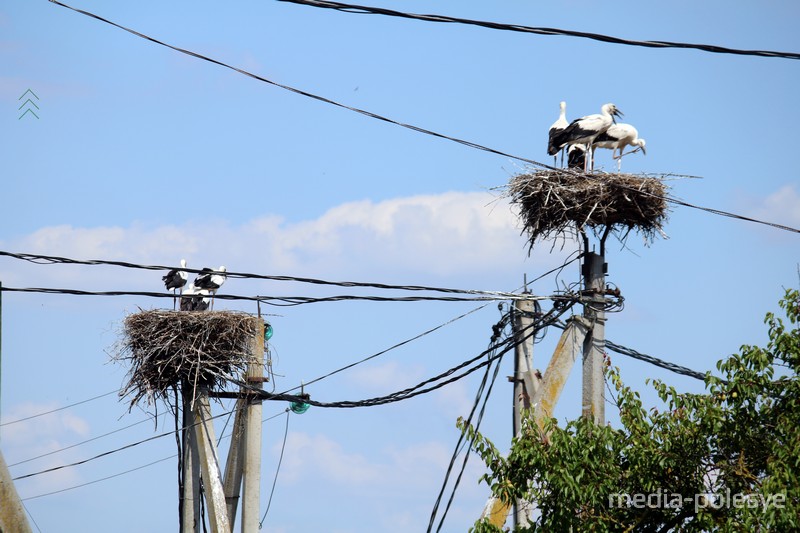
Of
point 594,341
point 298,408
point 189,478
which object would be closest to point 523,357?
point 594,341

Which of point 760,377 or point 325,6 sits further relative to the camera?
point 760,377

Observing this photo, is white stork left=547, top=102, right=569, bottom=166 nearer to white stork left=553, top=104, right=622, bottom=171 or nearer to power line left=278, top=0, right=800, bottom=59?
white stork left=553, top=104, right=622, bottom=171

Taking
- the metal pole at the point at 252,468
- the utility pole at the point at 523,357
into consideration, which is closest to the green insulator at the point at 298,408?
the metal pole at the point at 252,468

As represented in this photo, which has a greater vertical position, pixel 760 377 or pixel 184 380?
pixel 184 380

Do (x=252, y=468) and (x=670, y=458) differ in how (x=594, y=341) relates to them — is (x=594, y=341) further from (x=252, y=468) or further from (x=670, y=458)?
(x=252, y=468)

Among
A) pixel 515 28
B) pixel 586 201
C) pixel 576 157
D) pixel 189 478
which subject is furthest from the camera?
pixel 576 157

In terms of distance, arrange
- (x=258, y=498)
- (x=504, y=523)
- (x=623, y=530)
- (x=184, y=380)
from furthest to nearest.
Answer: (x=184, y=380), (x=258, y=498), (x=504, y=523), (x=623, y=530)

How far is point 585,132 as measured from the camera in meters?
15.6

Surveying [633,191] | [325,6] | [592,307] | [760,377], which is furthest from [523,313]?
[325,6]

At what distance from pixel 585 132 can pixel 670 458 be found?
5.85m

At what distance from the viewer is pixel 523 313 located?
40.7ft

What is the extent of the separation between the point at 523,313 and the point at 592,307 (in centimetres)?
72

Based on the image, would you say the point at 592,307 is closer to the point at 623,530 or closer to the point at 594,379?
the point at 594,379

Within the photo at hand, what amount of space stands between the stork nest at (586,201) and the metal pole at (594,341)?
511 mm
